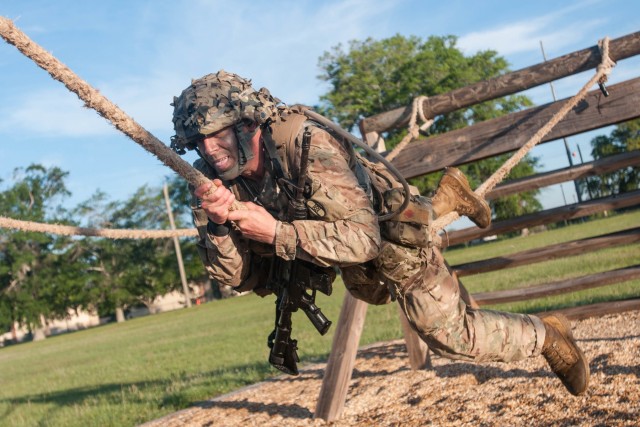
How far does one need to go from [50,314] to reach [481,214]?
70.1 metres

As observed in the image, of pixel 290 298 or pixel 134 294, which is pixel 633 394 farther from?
pixel 134 294

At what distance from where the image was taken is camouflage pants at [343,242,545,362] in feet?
14.0

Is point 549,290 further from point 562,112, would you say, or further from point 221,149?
point 221,149

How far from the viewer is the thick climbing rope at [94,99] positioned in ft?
8.84

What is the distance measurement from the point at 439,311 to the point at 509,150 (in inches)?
112

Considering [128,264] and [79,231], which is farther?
[128,264]

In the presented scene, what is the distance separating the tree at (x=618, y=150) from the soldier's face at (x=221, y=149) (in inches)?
2378

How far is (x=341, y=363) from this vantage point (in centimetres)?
605

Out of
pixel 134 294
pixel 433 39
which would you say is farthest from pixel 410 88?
pixel 134 294

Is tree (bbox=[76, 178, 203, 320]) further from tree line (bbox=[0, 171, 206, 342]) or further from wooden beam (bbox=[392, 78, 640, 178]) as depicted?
wooden beam (bbox=[392, 78, 640, 178])

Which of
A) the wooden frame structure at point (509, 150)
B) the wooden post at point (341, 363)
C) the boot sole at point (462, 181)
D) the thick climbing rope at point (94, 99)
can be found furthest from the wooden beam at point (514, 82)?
the thick climbing rope at point (94, 99)

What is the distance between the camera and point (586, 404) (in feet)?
15.6

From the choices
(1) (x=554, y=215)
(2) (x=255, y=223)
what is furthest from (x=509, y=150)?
(2) (x=255, y=223)

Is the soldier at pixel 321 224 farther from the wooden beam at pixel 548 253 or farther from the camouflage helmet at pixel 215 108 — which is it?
the wooden beam at pixel 548 253
